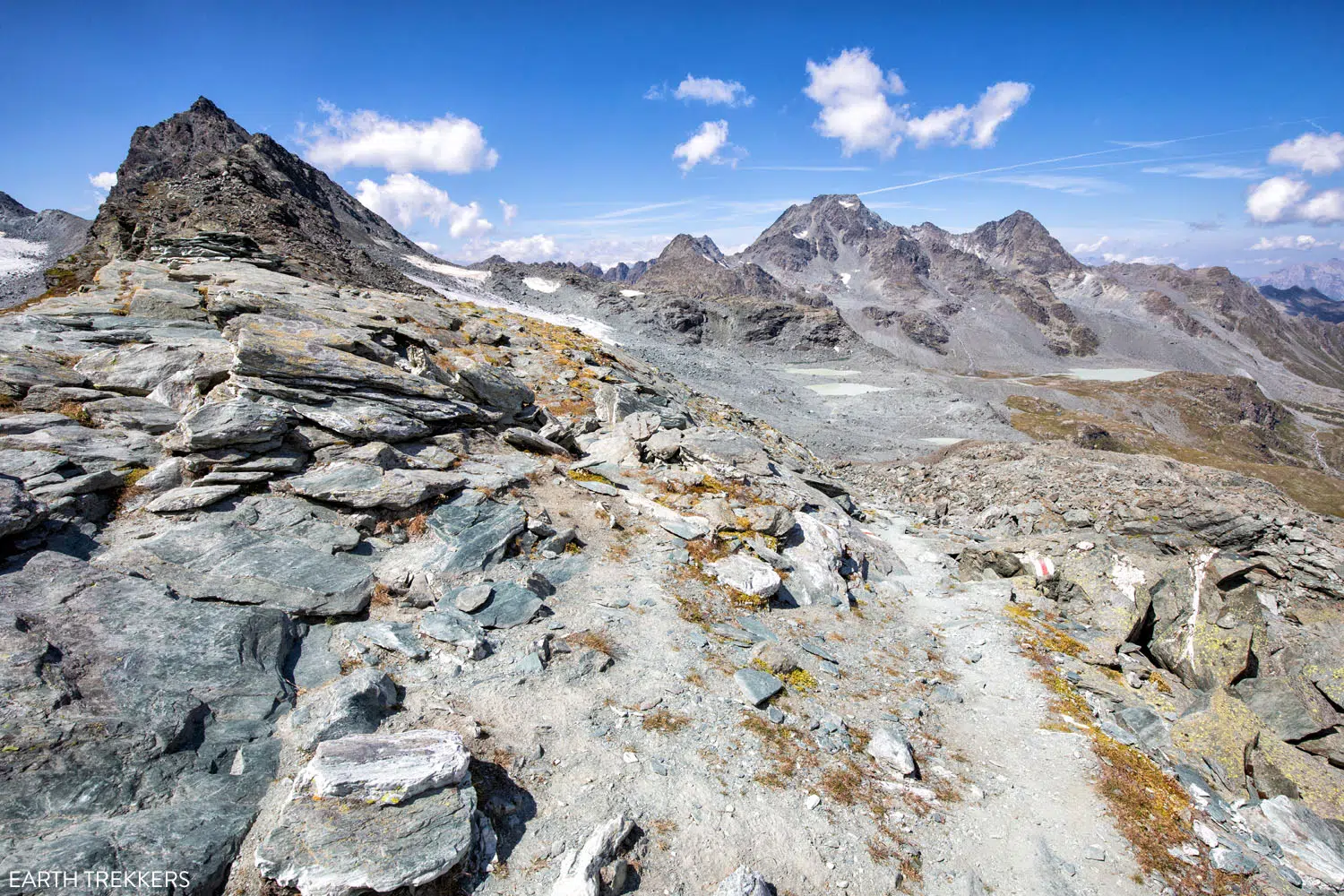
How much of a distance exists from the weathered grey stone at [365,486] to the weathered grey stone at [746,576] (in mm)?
5954

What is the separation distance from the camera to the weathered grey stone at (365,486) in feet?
32.4

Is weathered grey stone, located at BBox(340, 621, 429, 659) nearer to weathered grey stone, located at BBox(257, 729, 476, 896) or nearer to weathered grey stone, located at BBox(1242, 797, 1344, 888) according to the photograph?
weathered grey stone, located at BBox(257, 729, 476, 896)

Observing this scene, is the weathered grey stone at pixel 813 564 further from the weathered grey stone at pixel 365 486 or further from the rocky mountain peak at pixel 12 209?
the rocky mountain peak at pixel 12 209

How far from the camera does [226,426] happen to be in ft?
32.0

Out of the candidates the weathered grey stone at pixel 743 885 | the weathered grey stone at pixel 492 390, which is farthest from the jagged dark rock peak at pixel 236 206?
the weathered grey stone at pixel 743 885

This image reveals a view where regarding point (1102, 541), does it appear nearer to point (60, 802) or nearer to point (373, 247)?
point (60, 802)

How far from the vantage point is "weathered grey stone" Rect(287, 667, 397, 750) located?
5.86m

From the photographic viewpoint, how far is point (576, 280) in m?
107

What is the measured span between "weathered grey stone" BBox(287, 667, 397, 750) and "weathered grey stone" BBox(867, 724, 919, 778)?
21.4ft

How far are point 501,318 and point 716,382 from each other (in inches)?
1304

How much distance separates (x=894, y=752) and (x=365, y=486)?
994 centimetres

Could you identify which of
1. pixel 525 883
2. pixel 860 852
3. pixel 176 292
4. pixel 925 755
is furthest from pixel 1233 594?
pixel 176 292

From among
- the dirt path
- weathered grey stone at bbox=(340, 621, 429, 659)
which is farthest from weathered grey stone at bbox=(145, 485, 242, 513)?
the dirt path

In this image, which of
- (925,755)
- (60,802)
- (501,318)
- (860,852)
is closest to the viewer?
(60,802)
